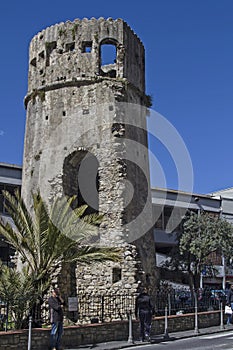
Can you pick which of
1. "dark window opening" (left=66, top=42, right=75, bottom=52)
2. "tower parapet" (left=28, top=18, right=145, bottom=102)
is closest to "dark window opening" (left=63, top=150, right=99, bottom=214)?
"tower parapet" (left=28, top=18, right=145, bottom=102)

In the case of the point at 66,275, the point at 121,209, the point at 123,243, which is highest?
the point at 121,209

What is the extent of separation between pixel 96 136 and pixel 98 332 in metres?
8.79

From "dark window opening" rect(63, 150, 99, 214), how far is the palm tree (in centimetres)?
480

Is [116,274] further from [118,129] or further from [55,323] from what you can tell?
[55,323]

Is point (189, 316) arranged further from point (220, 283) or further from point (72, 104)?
point (220, 283)

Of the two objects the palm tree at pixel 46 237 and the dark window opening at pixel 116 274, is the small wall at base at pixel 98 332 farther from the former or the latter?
the dark window opening at pixel 116 274

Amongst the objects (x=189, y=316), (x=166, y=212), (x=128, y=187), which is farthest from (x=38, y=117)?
(x=166, y=212)

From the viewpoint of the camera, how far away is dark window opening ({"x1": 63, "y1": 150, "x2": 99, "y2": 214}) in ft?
67.1

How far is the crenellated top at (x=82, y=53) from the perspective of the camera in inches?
838

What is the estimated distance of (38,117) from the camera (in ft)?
70.9

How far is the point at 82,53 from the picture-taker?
21.4 m

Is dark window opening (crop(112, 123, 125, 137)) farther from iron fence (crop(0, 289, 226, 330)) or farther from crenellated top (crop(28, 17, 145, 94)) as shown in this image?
iron fence (crop(0, 289, 226, 330))

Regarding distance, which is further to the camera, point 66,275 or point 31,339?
point 66,275

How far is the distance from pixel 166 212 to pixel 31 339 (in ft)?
82.6
